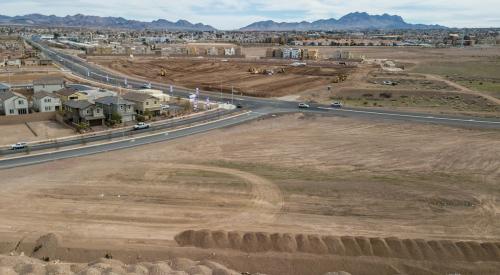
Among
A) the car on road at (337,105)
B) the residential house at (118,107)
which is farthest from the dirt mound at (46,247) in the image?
the car on road at (337,105)

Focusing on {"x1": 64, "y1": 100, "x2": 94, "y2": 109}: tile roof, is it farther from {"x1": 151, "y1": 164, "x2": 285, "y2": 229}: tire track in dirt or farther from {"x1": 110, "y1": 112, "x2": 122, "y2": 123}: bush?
{"x1": 151, "y1": 164, "x2": 285, "y2": 229}: tire track in dirt

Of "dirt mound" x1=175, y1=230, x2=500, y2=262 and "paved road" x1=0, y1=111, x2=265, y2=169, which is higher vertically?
"paved road" x1=0, y1=111, x2=265, y2=169

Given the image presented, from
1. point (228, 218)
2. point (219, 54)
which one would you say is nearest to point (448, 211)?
point (228, 218)

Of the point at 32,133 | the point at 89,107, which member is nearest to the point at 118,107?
the point at 89,107

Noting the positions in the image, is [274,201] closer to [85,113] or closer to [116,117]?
[116,117]

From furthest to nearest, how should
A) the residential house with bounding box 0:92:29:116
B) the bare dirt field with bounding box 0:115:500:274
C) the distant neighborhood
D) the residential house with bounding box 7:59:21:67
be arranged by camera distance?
the residential house with bounding box 7:59:21:67 → the residential house with bounding box 0:92:29:116 → the distant neighborhood → the bare dirt field with bounding box 0:115:500:274

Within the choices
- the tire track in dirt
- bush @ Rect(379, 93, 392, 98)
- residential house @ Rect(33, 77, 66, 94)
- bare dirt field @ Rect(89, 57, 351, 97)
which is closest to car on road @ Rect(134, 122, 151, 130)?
the tire track in dirt

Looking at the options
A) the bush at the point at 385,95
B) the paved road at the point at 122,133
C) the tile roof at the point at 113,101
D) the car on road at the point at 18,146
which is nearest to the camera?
the car on road at the point at 18,146

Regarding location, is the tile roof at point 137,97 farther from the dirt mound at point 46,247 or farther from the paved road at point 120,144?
the dirt mound at point 46,247
